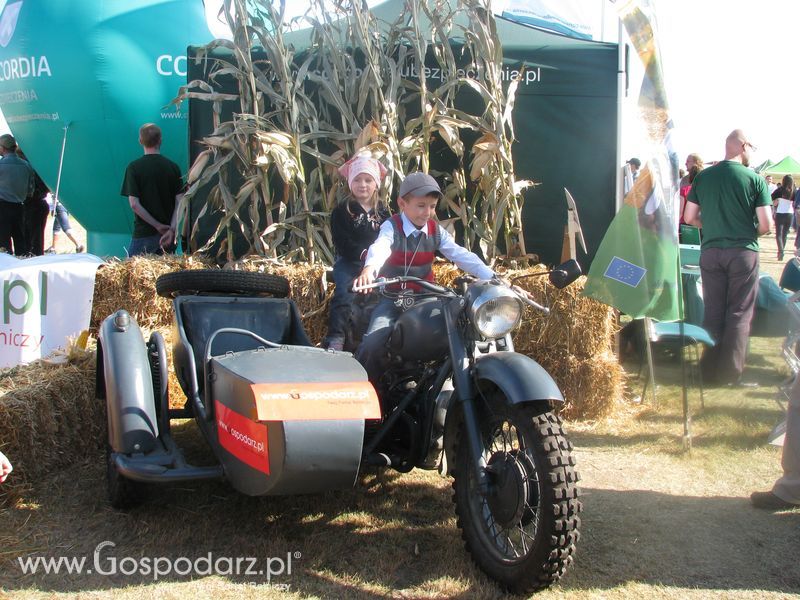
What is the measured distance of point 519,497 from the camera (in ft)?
8.40

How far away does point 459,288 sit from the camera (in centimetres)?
296

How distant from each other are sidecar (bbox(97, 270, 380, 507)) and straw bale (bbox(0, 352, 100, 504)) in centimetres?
34

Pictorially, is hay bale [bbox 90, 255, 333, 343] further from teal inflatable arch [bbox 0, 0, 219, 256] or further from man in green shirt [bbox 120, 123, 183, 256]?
teal inflatable arch [bbox 0, 0, 219, 256]

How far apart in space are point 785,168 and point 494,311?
29.2m

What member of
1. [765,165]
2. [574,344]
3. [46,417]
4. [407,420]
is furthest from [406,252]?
[765,165]

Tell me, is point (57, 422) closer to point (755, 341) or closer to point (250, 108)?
point (250, 108)

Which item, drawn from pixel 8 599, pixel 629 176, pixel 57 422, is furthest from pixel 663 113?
pixel 8 599

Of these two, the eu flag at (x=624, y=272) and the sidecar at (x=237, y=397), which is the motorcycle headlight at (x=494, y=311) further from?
the eu flag at (x=624, y=272)

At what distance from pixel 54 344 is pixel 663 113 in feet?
13.7

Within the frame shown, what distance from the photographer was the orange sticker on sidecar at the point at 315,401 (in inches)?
101

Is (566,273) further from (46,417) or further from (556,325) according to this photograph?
(46,417)

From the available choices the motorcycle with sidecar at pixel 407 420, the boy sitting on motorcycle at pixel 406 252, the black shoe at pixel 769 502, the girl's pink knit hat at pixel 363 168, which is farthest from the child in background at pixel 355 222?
the black shoe at pixel 769 502

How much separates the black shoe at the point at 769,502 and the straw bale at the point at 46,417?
3.29 m

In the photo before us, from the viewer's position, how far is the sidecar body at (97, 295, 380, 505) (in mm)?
2607
